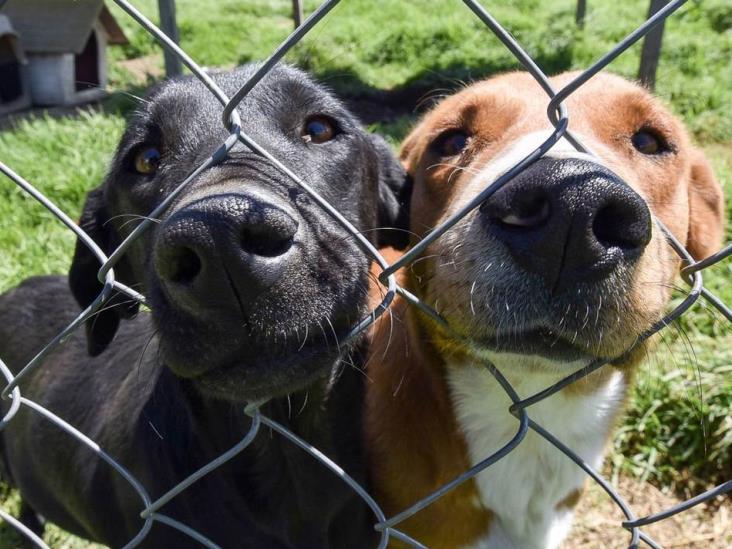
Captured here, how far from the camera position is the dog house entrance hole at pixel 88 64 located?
941 centimetres

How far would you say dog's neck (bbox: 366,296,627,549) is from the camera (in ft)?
7.61

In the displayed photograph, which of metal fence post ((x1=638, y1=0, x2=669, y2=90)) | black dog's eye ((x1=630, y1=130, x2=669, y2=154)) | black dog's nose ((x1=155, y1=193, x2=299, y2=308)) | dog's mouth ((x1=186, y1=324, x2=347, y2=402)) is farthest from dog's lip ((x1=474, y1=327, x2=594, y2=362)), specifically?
metal fence post ((x1=638, y1=0, x2=669, y2=90))

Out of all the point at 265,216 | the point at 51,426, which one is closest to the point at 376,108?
the point at 51,426

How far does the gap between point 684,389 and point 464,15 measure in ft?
24.6

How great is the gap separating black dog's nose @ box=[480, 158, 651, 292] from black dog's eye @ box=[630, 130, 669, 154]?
100 cm

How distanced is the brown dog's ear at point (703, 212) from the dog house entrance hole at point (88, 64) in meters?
8.42

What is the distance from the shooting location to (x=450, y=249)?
1816 mm

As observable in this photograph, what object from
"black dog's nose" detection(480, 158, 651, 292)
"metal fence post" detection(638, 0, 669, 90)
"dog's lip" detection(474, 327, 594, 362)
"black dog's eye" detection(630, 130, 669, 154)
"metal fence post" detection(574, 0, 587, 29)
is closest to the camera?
"black dog's nose" detection(480, 158, 651, 292)

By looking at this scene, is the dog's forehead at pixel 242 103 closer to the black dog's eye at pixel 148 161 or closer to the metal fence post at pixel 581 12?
the black dog's eye at pixel 148 161

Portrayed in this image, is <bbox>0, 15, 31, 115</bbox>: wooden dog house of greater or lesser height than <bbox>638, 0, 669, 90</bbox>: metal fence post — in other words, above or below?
below

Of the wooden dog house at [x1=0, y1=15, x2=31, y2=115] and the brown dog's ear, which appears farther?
the wooden dog house at [x1=0, y1=15, x2=31, y2=115]

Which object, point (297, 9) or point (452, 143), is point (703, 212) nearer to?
point (452, 143)

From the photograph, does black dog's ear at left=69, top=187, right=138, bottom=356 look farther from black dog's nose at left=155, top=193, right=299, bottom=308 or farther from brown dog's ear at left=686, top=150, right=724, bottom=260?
brown dog's ear at left=686, top=150, right=724, bottom=260

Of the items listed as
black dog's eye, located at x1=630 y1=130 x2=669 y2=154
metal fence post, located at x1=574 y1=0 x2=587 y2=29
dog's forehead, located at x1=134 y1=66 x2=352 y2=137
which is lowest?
black dog's eye, located at x1=630 y1=130 x2=669 y2=154
